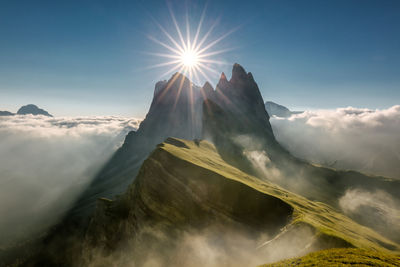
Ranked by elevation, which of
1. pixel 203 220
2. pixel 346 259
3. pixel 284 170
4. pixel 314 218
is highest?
pixel 346 259

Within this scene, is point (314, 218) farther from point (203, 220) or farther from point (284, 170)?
point (284, 170)

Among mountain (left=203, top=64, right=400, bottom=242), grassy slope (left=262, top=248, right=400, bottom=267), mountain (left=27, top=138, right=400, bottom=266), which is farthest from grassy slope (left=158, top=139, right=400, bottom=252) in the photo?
mountain (left=203, top=64, right=400, bottom=242)

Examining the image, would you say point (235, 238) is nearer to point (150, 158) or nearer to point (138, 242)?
point (138, 242)

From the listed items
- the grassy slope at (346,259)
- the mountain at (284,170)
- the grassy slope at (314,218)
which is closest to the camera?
the grassy slope at (346,259)

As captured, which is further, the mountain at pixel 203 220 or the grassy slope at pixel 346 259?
the mountain at pixel 203 220

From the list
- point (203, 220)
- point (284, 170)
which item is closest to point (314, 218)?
point (203, 220)

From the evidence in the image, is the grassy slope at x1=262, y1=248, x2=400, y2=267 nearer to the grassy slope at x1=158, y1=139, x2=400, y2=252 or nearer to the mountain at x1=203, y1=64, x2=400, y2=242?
the grassy slope at x1=158, y1=139, x2=400, y2=252

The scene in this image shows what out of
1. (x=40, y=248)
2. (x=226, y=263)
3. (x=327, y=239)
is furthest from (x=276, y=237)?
(x=40, y=248)

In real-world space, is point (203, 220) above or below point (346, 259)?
below

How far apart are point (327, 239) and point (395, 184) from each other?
163 m

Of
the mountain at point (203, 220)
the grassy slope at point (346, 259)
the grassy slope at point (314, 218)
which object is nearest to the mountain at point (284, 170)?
the grassy slope at point (314, 218)

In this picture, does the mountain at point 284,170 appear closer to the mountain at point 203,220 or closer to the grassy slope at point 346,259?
the mountain at point 203,220

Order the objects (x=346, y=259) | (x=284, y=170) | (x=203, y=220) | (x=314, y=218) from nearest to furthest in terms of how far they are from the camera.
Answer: (x=346, y=259), (x=314, y=218), (x=203, y=220), (x=284, y=170)

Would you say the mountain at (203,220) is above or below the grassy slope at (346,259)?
below
